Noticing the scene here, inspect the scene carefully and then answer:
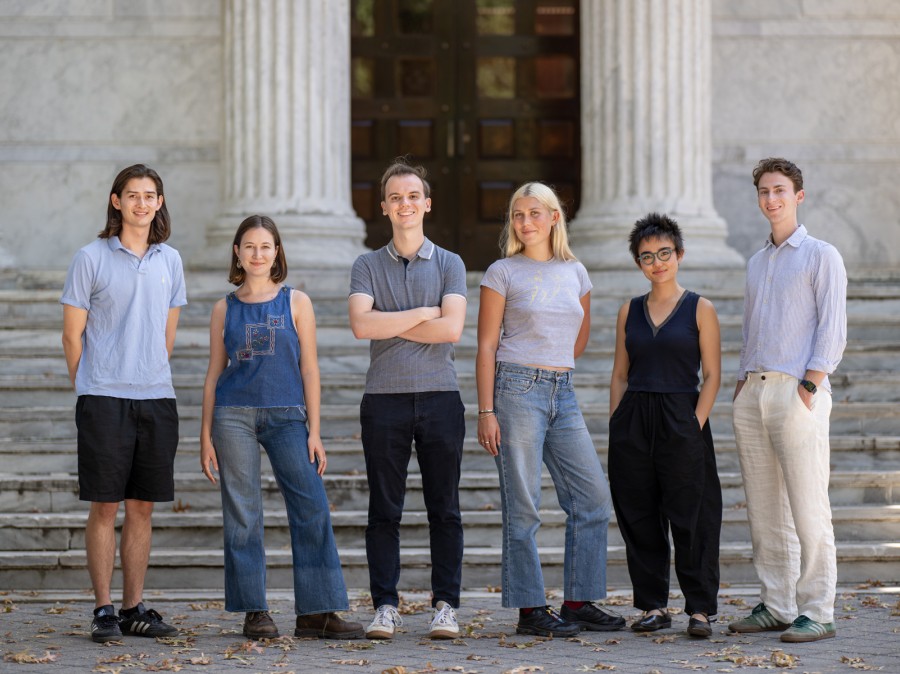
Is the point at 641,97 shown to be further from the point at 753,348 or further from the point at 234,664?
the point at 234,664

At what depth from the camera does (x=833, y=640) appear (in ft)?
19.0

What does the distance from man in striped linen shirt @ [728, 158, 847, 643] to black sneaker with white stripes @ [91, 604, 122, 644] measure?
8.62ft

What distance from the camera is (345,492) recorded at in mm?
7785

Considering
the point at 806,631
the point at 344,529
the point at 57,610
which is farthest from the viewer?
the point at 344,529

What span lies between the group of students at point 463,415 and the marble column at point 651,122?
4.99 m

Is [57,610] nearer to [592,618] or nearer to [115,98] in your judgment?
[592,618]

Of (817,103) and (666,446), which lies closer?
(666,446)

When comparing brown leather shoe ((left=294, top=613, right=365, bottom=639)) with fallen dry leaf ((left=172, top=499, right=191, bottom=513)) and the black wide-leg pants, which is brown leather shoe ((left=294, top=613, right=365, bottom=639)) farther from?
fallen dry leaf ((left=172, top=499, right=191, bottom=513))

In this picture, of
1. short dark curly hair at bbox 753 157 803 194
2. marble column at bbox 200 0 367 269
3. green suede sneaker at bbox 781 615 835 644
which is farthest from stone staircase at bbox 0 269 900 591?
short dark curly hair at bbox 753 157 803 194

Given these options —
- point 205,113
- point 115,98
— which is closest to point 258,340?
point 205,113

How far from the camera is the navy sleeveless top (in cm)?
601

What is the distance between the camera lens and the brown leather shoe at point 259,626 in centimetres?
584

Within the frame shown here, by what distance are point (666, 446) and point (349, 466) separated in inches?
106

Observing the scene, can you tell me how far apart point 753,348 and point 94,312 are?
2807 mm
